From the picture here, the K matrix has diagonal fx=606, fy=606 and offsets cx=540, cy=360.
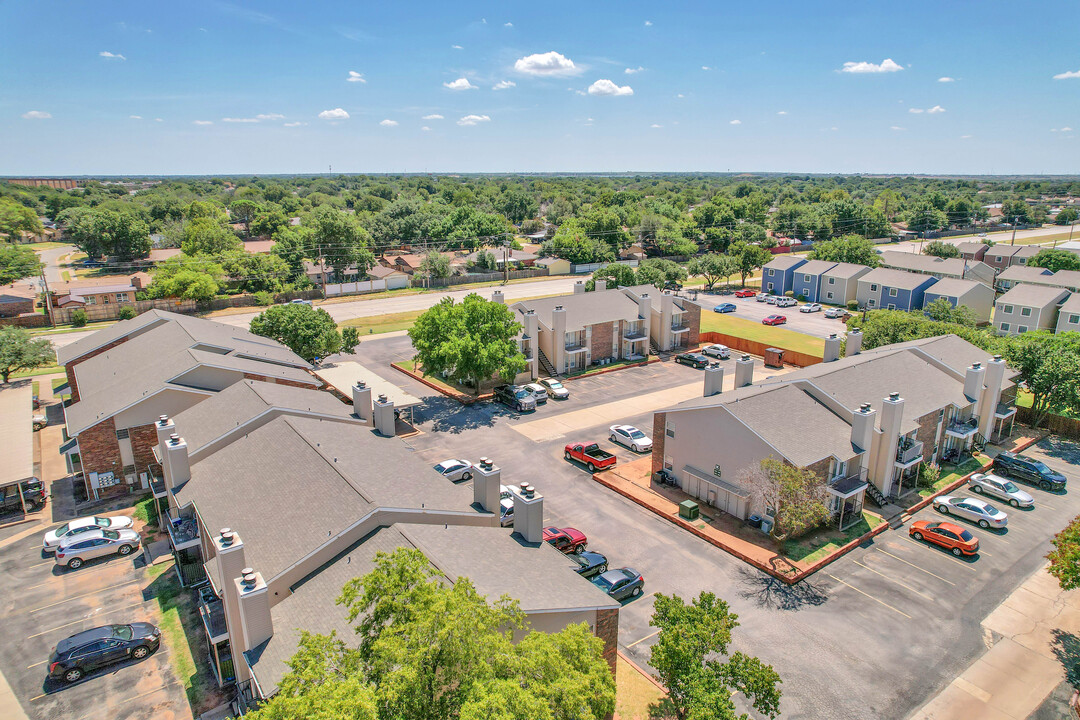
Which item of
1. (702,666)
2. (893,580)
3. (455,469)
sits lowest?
(893,580)

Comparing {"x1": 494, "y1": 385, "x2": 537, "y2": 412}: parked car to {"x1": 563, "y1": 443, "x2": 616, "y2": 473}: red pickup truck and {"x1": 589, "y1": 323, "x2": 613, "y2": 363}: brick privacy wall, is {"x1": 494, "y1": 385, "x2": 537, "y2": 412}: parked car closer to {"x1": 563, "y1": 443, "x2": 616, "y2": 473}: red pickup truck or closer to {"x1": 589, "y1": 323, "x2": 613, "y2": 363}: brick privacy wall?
{"x1": 563, "y1": 443, "x2": 616, "y2": 473}: red pickup truck

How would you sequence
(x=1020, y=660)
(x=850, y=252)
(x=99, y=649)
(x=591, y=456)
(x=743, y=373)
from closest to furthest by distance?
(x=99, y=649)
(x=1020, y=660)
(x=591, y=456)
(x=743, y=373)
(x=850, y=252)

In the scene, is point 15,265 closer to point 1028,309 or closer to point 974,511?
point 974,511

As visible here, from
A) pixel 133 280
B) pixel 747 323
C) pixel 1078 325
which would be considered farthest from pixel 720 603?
pixel 133 280

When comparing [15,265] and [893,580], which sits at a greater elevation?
[15,265]

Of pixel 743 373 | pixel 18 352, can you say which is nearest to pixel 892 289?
pixel 743 373

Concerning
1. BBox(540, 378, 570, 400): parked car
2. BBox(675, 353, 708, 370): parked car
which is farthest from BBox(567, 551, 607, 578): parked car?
BBox(675, 353, 708, 370): parked car

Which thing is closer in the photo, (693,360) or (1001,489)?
(1001,489)
